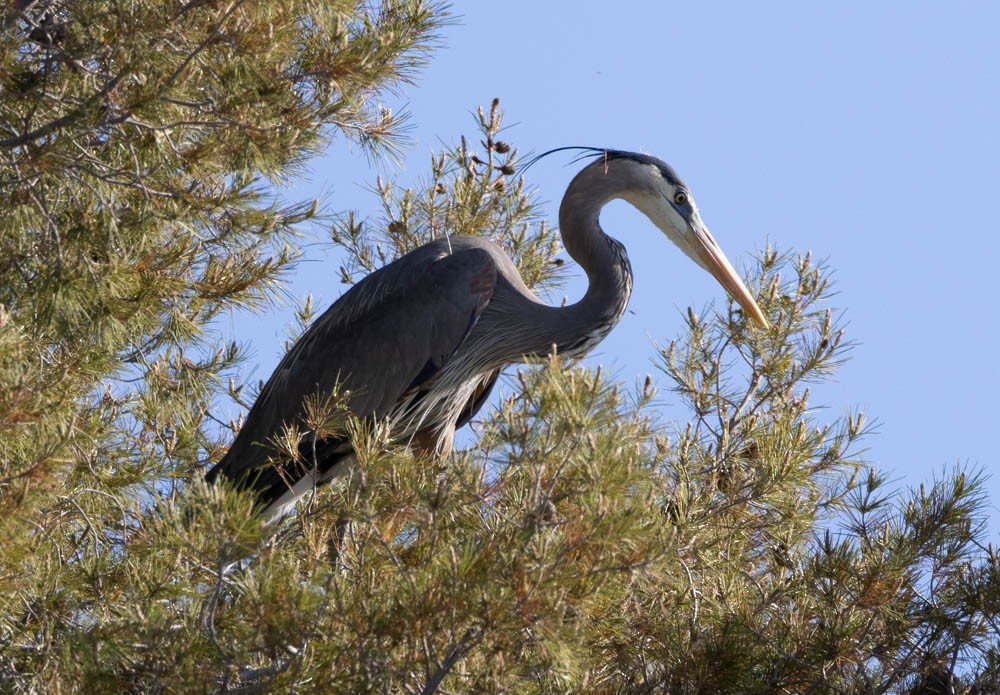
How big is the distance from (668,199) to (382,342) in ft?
3.49

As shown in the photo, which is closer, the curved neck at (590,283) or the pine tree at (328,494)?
the pine tree at (328,494)

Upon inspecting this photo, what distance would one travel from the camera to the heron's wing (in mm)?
4023

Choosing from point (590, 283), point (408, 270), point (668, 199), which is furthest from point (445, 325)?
point (668, 199)

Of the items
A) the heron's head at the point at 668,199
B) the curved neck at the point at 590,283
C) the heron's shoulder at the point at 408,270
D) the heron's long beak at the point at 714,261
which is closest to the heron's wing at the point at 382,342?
the heron's shoulder at the point at 408,270

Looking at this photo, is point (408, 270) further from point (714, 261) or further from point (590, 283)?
point (714, 261)

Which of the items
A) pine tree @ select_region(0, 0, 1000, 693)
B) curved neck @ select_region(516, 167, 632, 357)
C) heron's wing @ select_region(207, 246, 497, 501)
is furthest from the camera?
curved neck @ select_region(516, 167, 632, 357)

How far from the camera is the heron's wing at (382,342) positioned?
4.02 m

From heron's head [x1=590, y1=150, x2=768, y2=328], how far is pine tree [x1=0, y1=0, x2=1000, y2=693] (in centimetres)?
45

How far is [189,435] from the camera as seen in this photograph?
3646mm

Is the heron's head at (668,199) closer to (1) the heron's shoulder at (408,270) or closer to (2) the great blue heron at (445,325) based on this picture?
(2) the great blue heron at (445,325)

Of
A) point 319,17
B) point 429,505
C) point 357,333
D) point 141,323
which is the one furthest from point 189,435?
point 429,505

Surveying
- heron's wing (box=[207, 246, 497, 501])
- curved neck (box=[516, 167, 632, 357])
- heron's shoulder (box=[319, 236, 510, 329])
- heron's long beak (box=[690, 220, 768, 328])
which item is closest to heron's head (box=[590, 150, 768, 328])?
heron's long beak (box=[690, 220, 768, 328])

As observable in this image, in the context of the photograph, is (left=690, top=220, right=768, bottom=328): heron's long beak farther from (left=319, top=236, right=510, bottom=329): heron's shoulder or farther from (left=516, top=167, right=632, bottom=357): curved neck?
(left=319, top=236, right=510, bottom=329): heron's shoulder

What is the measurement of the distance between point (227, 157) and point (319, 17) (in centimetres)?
43
